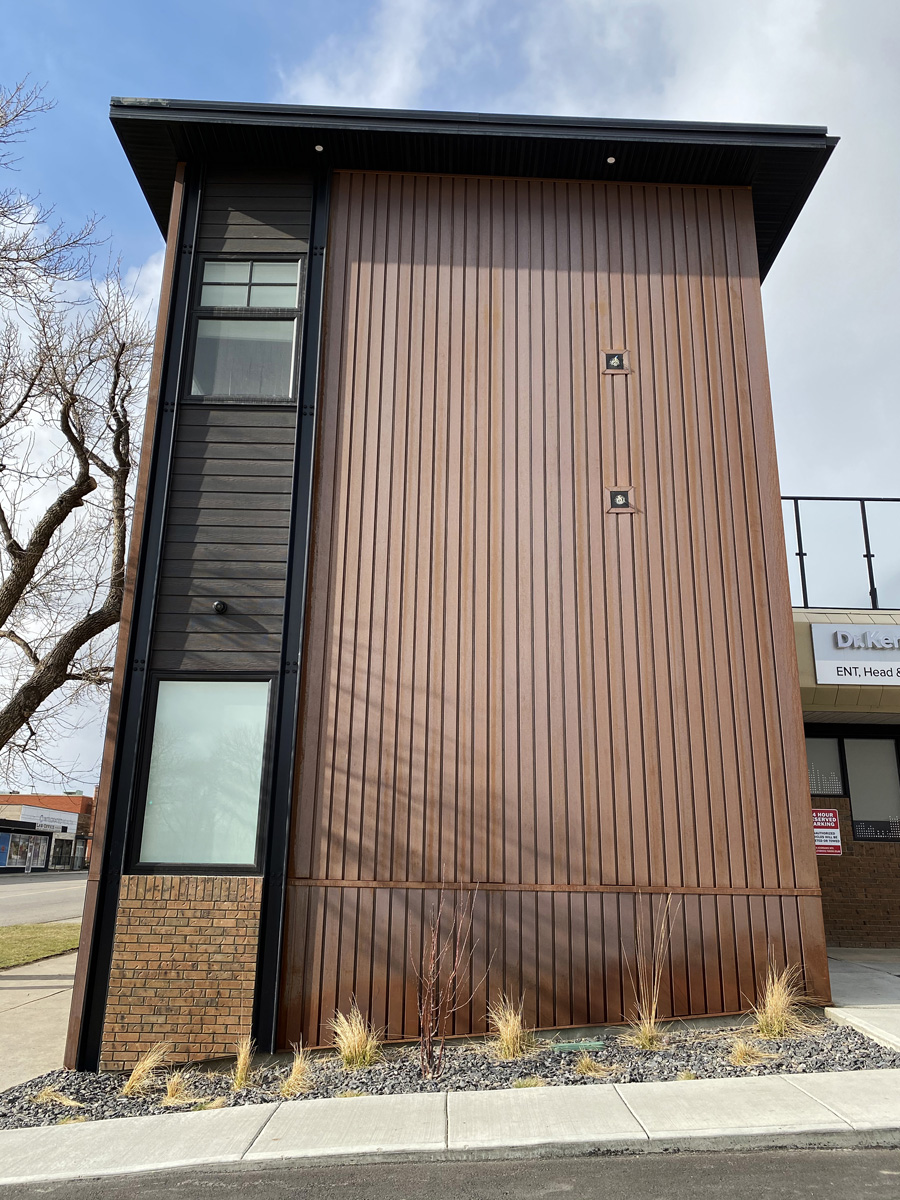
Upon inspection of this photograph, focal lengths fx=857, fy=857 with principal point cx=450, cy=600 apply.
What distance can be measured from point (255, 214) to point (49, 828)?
58641mm

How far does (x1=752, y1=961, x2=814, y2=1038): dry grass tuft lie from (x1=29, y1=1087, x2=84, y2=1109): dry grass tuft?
212 inches

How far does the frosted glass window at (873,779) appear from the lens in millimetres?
13047

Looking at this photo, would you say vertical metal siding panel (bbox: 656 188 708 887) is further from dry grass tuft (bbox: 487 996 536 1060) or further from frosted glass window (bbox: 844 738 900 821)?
frosted glass window (bbox: 844 738 900 821)

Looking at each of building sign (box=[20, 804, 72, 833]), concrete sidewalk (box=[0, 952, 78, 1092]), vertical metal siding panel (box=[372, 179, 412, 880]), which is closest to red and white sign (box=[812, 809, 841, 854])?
vertical metal siding panel (box=[372, 179, 412, 880])

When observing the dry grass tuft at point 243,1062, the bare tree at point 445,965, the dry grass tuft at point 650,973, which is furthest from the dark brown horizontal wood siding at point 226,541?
the dry grass tuft at point 650,973

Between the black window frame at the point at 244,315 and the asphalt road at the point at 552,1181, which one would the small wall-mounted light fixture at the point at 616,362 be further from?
the asphalt road at the point at 552,1181

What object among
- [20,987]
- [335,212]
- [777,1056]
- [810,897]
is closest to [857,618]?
[810,897]

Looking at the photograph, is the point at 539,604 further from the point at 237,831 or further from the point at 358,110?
the point at 358,110

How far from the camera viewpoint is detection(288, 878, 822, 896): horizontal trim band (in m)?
7.61

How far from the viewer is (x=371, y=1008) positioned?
7.30 metres

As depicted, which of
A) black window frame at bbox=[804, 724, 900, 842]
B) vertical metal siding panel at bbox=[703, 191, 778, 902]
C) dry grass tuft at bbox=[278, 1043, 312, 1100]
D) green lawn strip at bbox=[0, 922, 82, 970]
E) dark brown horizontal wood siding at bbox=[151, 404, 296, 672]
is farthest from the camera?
green lawn strip at bbox=[0, 922, 82, 970]

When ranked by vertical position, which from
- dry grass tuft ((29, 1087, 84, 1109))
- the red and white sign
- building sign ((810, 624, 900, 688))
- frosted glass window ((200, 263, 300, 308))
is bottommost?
dry grass tuft ((29, 1087, 84, 1109))

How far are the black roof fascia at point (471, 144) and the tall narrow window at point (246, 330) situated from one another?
4.37ft

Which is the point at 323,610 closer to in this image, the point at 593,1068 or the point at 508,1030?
the point at 508,1030
